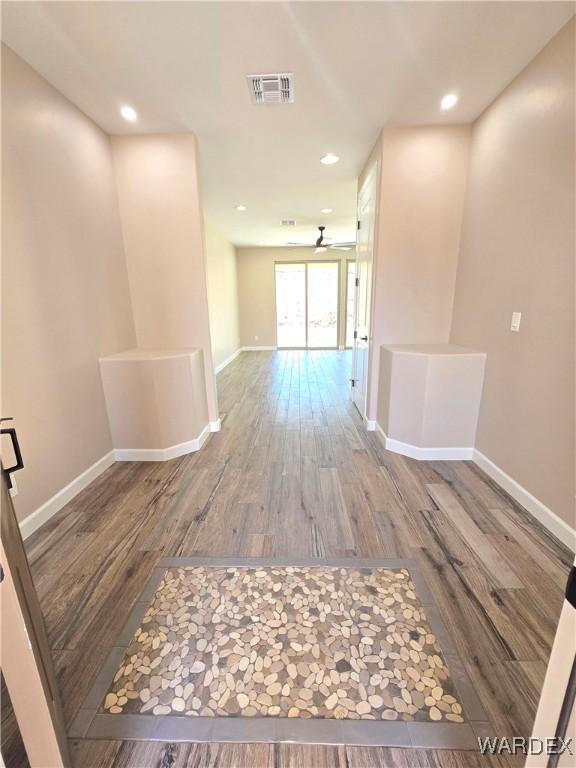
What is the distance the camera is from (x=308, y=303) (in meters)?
8.12

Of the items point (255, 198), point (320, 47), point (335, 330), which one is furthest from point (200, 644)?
point (335, 330)

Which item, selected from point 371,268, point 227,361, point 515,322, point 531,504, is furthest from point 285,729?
point 227,361

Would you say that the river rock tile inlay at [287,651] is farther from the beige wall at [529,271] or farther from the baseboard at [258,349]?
the baseboard at [258,349]

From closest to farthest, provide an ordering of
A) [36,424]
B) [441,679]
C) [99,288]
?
[441,679] → [36,424] → [99,288]

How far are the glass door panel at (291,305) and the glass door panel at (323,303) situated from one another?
0.59 feet

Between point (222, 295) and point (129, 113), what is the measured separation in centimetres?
431

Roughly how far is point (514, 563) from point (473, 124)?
10.3 feet

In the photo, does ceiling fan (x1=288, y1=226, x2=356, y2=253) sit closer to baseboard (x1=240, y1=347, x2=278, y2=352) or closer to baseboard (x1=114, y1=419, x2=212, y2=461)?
baseboard (x1=240, y1=347, x2=278, y2=352)

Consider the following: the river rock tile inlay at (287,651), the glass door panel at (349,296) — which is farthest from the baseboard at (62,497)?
the glass door panel at (349,296)

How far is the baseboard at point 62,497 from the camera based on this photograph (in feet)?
6.11

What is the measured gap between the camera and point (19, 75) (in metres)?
1.78

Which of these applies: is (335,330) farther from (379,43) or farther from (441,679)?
(441,679)

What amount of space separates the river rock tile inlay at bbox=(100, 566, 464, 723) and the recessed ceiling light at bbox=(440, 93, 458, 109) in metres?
3.03

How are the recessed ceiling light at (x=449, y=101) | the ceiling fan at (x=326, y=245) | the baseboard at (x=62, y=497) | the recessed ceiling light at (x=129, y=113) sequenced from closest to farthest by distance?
the baseboard at (x=62, y=497), the recessed ceiling light at (x=449, y=101), the recessed ceiling light at (x=129, y=113), the ceiling fan at (x=326, y=245)
